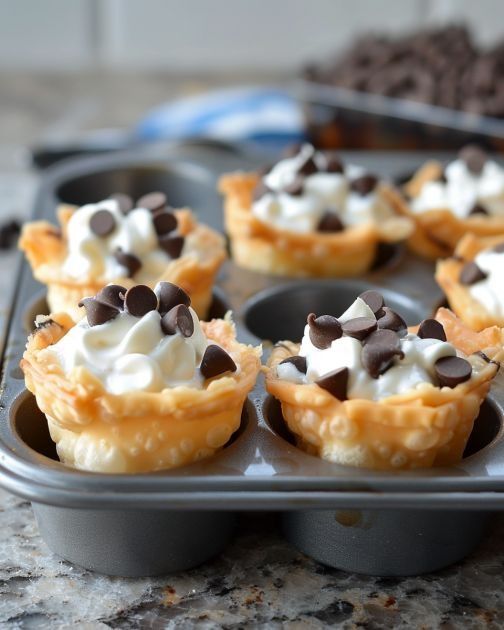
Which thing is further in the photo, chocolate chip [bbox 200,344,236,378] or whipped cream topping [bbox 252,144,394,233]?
whipped cream topping [bbox 252,144,394,233]

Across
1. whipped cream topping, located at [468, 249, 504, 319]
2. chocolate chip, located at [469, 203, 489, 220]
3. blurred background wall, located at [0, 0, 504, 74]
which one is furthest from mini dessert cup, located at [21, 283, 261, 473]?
blurred background wall, located at [0, 0, 504, 74]

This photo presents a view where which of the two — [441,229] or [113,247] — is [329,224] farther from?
[113,247]

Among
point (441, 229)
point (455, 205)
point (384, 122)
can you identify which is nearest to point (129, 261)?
point (441, 229)

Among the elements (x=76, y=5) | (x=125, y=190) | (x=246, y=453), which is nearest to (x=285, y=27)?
(x=76, y=5)

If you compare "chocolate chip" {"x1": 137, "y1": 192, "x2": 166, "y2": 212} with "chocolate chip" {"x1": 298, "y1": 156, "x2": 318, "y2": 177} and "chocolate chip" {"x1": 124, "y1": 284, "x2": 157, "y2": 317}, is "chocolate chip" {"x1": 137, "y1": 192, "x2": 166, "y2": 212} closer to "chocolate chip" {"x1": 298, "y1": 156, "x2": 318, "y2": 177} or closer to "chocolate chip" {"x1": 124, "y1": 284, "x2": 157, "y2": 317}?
"chocolate chip" {"x1": 298, "y1": 156, "x2": 318, "y2": 177}

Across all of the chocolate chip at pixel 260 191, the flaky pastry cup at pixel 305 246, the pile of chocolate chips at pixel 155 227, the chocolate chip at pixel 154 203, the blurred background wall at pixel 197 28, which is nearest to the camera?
the pile of chocolate chips at pixel 155 227

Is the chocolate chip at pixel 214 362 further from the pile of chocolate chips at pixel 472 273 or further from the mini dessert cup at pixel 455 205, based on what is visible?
the mini dessert cup at pixel 455 205

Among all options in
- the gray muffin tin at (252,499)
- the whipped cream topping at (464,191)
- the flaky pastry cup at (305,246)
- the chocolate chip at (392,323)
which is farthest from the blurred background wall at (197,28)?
the chocolate chip at (392,323)
